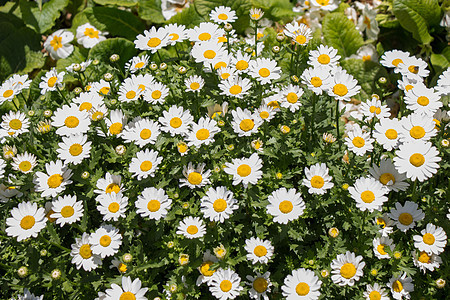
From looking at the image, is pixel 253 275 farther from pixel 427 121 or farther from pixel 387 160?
pixel 427 121

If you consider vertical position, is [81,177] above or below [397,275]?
above

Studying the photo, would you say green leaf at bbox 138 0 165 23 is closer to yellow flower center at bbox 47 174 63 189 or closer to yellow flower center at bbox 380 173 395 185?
yellow flower center at bbox 47 174 63 189

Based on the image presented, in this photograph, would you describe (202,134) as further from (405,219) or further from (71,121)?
(405,219)

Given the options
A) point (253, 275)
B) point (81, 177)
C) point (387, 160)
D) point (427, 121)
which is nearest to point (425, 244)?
point (387, 160)

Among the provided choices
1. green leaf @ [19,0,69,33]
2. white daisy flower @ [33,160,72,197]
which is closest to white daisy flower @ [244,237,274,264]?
white daisy flower @ [33,160,72,197]

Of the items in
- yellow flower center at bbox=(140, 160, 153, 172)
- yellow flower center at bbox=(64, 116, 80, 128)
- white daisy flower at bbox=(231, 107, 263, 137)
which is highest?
Answer: white daisy flower at bbox=(231, 107, 263, 137)

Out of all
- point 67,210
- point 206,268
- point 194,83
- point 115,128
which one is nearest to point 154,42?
point 194,83
